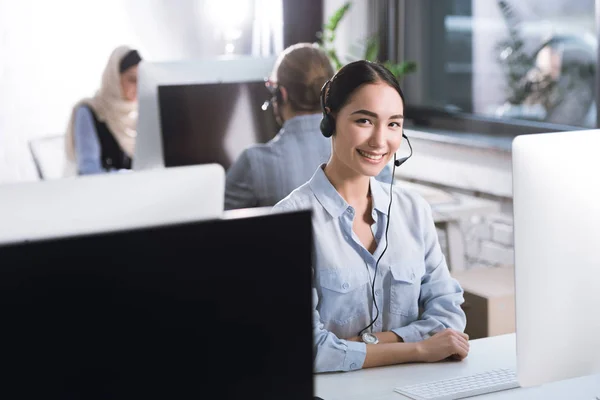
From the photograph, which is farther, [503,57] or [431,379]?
[503,57]

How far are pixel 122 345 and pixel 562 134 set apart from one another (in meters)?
0.76

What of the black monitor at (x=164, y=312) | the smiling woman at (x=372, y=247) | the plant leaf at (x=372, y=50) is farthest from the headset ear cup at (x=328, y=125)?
the plant leaf at (x=372, y=50)

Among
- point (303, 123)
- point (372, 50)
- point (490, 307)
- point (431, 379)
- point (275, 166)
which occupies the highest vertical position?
point (372, 50)

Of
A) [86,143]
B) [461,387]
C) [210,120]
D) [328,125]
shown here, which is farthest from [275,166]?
[86,143]

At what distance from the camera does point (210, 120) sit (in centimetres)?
276

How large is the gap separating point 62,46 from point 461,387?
3815mm

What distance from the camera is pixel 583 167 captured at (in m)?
1.29

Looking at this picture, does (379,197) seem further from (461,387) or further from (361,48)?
(361,48)

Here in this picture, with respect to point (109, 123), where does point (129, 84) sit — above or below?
above

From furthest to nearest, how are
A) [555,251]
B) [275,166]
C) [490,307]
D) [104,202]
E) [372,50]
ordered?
[372,50] < [490,307] < [275,166] < [555,251] < [104,202]

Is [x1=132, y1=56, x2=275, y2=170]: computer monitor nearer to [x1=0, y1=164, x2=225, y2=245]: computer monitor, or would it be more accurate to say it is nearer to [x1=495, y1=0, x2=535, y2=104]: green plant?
[x1=495, y1=0, x2=535, y2=104]: green plant

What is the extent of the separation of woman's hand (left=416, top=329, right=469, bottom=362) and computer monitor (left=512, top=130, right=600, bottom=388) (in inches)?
12.9

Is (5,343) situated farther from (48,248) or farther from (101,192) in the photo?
(101,192)

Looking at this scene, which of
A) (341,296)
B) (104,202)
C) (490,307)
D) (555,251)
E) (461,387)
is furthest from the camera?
(490,307)
